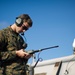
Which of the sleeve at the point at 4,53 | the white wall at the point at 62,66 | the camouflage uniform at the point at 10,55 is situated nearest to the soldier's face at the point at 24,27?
the camouflage uniform at the point at 10,55

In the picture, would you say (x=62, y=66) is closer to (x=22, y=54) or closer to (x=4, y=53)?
(x=22, y=54)

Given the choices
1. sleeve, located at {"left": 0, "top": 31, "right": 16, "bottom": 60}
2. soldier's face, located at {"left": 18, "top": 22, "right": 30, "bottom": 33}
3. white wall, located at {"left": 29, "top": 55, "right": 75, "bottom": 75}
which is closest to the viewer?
sleeve, located at {"left": 0, "top": 31, "right": 16, "bottom": 60}

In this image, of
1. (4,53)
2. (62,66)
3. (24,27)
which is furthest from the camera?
(62,66)

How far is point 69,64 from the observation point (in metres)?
7.17

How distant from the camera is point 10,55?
379 centimetres

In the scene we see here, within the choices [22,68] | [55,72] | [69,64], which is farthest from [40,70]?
[22,68]

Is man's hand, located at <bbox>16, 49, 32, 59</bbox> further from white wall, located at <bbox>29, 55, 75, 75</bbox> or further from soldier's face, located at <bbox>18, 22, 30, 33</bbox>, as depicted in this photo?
white wall, located at <bbox>29, 55, 75, 75</bbox>

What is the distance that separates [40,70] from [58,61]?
97 cm

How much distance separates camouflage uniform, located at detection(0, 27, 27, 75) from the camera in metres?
3.80

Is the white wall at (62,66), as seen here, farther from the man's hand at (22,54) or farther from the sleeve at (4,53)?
the sleeve at (4,53)

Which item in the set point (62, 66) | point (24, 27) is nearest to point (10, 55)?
point (24, 27)

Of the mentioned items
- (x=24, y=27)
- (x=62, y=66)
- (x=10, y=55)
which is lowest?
(x=62, y=66)

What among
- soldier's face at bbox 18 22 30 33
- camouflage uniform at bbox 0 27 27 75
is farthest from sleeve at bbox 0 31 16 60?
soldier's face at bbox 18 22 30 33

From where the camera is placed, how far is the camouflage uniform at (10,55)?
150 inches
